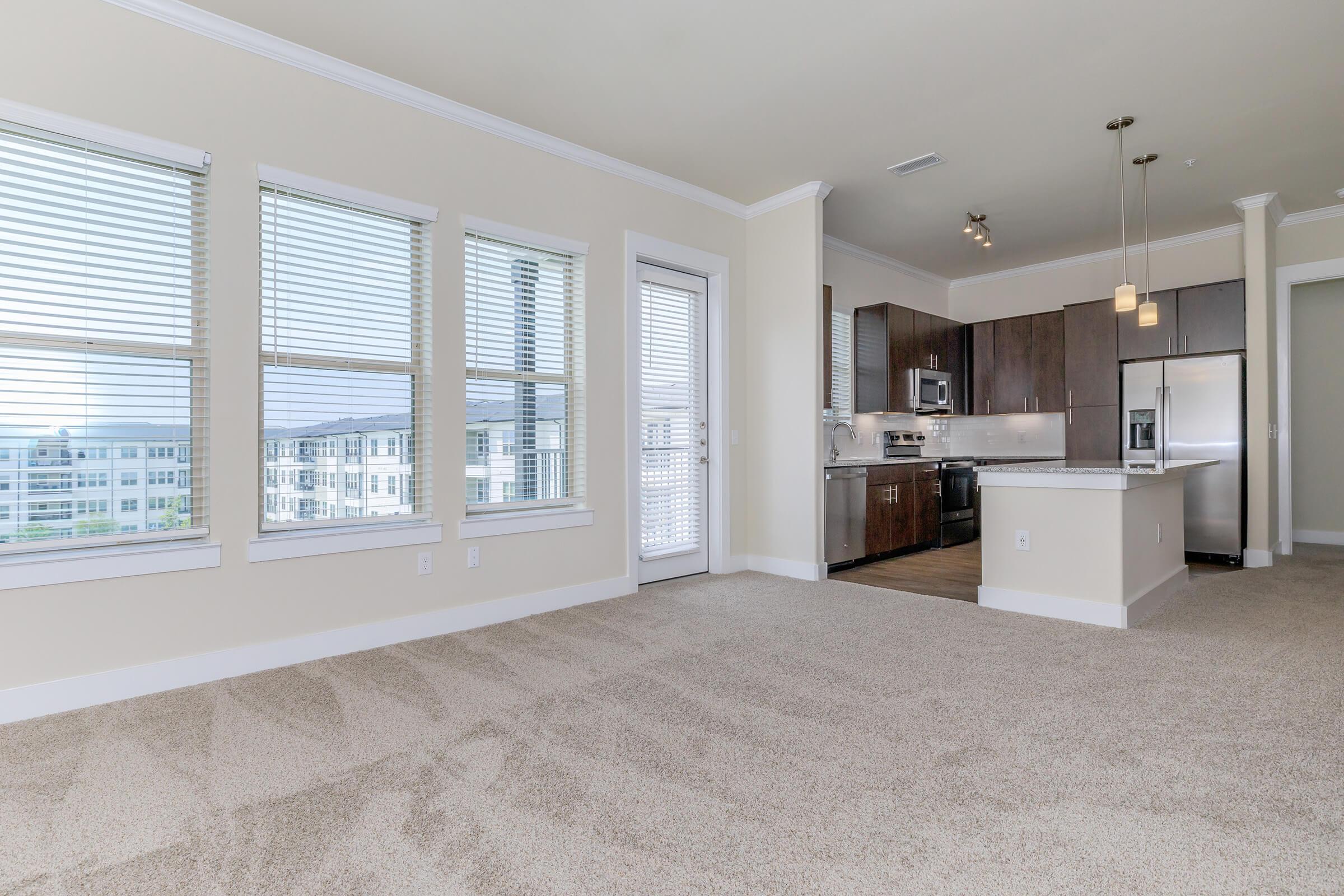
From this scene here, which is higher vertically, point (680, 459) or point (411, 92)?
point (411, 92)

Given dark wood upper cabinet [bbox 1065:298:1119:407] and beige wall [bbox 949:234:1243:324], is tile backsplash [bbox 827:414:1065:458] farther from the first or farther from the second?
beige wall [bbox 949:234:1243:324]

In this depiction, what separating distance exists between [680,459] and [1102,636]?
110 inches

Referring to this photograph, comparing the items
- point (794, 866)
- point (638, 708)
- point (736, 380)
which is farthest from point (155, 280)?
point (736, 380)

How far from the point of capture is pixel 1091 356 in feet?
20.3

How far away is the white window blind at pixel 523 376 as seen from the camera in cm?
377

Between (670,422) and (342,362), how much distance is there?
228cm

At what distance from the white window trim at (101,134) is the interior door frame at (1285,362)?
24.6 ft

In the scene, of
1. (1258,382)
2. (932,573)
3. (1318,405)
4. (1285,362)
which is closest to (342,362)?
(932,573)

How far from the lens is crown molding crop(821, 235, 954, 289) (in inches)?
245

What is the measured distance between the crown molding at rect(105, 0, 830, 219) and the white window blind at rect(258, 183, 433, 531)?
60 centimetres

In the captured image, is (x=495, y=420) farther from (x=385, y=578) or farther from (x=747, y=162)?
(x=747, y=162)

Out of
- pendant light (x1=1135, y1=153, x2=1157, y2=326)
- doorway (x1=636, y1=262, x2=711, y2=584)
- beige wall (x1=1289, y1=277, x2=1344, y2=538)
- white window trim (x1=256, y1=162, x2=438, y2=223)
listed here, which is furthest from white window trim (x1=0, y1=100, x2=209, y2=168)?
beige wall (x1=1289, y1=277, x2=1344, y2=538)

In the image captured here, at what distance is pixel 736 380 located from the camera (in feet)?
17.2

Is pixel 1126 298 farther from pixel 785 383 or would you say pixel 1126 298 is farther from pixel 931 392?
pixel 931 392
